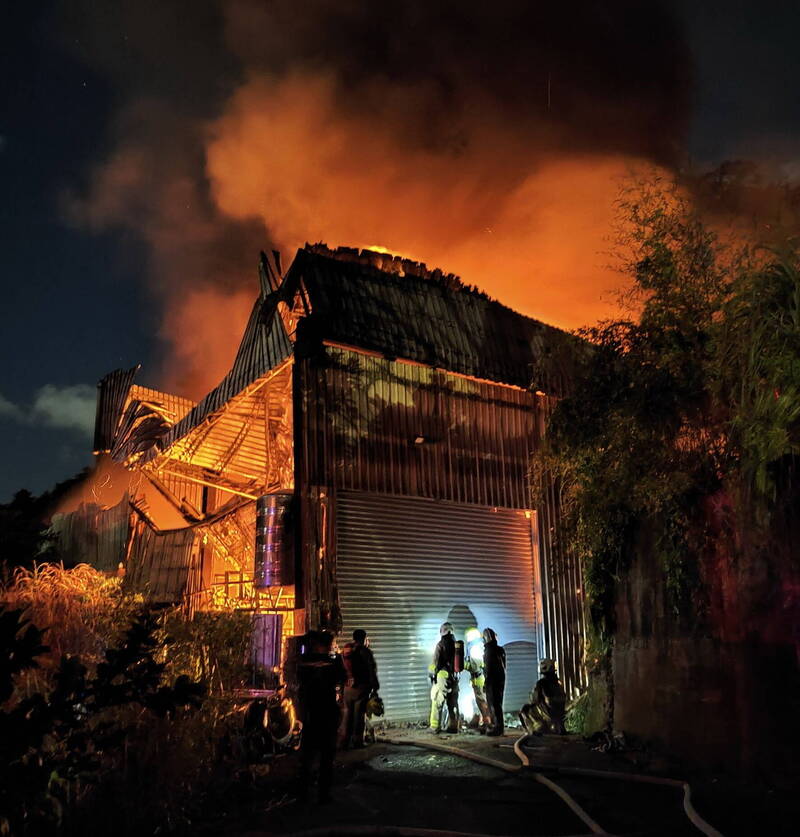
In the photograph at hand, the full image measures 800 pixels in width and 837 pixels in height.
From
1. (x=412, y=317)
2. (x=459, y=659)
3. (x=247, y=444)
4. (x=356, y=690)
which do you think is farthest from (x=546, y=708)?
(x=247, y=444)

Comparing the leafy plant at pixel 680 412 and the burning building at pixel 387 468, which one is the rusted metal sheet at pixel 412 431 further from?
the leafy plant at pixel 680 412

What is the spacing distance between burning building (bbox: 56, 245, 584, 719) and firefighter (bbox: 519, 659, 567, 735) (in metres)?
2.43

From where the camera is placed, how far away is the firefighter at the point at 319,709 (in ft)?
24.8

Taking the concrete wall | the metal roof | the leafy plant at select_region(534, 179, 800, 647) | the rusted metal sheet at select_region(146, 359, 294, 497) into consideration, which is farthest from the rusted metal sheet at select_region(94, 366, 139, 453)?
the concrete wall

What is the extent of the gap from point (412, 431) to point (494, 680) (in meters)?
4.98

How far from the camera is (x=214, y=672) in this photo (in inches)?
331

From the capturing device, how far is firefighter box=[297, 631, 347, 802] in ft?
24.8

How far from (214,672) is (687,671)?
573 cm

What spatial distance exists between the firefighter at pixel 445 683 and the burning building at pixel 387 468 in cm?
107

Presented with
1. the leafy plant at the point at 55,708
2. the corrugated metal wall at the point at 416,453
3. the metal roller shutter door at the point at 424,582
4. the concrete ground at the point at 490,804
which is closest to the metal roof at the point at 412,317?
the corrugated metal wall at the point at 416,453

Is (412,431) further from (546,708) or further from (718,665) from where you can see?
(718,665)

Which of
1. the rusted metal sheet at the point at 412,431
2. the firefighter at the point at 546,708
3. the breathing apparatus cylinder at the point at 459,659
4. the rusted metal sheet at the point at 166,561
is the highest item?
the rusted metal sheet at the point at 412,431

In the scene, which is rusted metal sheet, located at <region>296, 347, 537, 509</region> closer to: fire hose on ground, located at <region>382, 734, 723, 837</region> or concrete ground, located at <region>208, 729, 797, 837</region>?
fire hose on ground, located at <region>382, 734, 723, 837</region>

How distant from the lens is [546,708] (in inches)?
472
